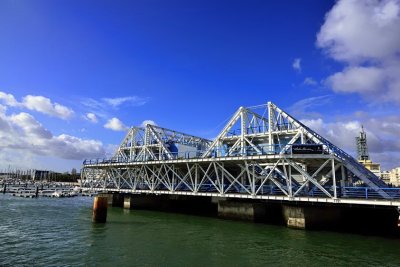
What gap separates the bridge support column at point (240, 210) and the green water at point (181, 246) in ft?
15.1

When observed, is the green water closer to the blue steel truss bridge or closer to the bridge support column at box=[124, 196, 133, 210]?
the blue steel truss bridge

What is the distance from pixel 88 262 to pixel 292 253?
15103mm

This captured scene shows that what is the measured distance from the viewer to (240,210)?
43906mm

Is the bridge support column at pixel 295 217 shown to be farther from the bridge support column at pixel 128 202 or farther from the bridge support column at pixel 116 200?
the bridge support column at pixel 116 200

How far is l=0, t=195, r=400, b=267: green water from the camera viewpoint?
2173 centimetres

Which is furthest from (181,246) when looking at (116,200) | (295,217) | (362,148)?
(362,148)

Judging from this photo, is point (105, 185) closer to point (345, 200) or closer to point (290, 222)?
point (290, 222)

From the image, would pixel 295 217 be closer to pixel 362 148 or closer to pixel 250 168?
pixel 250 168

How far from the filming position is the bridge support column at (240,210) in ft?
139

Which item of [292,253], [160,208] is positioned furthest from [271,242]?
A: [160,208]

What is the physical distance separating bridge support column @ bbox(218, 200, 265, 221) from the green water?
460cm

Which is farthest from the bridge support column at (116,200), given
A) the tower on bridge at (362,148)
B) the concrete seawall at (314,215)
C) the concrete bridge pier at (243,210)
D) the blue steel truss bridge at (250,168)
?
the tower on bridge at (362,148)

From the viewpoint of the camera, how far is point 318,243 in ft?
94.8

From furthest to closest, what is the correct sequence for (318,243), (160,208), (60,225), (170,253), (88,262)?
(160,208)
(60,225)
(318,243)
(170,253)
(88,262)
